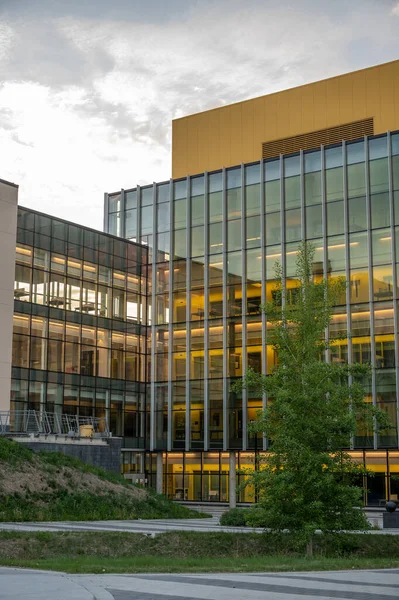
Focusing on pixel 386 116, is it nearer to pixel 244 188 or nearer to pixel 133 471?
pixel 244 188

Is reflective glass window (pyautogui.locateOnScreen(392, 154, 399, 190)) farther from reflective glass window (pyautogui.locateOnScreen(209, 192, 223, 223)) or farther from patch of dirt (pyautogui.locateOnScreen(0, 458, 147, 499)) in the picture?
patch of dirt (pyautogui.locateOnScreen(0, 458, 147, 499))

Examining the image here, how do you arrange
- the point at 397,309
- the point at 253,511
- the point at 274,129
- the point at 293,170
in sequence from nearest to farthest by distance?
the point at 253,511, the point at 397,309, the point at 293,170, the point at 274,129

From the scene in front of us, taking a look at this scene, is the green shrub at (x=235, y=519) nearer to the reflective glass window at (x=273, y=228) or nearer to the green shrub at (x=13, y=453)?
the green shrub at (x=13, y=453)

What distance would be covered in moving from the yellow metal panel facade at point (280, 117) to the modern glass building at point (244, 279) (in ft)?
12.4

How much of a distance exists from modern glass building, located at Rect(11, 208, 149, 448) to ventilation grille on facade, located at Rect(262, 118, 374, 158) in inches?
476

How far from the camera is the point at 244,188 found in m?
54.8

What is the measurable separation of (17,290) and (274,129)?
22.0 meters

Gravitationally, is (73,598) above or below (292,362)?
below

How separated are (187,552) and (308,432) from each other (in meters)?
4.90

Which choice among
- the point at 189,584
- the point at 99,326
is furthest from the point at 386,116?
the point at 189,584

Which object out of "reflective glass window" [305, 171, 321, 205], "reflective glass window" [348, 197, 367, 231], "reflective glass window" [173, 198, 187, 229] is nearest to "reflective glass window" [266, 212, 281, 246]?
"reflective glass window" [305, 171, 321, 205]

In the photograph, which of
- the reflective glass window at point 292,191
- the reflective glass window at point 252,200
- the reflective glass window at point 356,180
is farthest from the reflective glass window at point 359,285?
the reflective glass window at point 252,200

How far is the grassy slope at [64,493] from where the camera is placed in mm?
32250

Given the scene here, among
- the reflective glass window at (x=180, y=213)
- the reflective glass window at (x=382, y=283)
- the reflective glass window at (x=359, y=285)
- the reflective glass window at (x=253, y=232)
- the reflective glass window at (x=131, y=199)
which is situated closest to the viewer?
the reflective glass window at (x=382, y=283)
